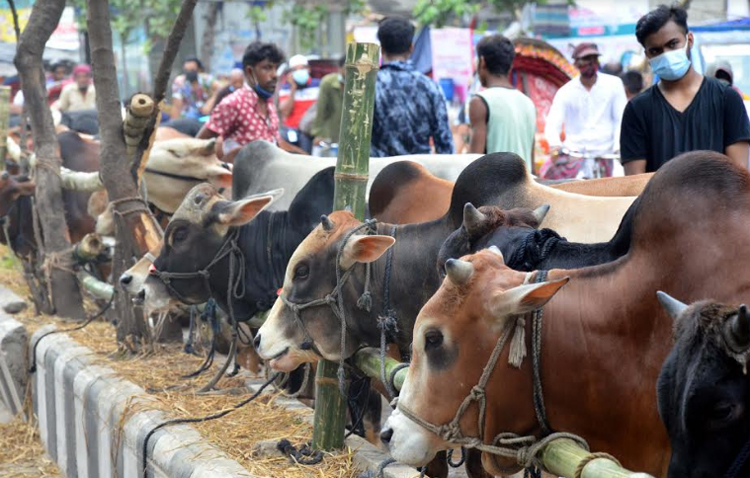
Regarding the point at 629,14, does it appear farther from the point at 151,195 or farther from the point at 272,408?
the point at 272,408

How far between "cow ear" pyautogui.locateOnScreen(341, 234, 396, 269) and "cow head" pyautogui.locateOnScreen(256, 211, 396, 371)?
2.6 inches

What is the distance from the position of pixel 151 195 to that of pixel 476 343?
448 cm

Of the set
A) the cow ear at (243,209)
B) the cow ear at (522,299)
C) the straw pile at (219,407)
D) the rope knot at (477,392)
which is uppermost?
the cow ear at (522,299)

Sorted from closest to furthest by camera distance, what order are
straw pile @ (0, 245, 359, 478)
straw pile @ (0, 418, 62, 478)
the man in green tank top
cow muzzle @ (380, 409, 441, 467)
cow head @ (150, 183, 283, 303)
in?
cow muzzle @ (380, 409, 441, 467) → straw pile @ (0, 245, 359, 478) → cow head @ (150, 183, 283, 303) → straw pile @ (0, 418, 62, 478) → the man in green tank top

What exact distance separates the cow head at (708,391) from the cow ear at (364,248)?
1.53 metres

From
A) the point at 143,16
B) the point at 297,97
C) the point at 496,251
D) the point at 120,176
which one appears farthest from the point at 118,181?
the point at 143,16

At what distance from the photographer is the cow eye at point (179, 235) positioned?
4.92 m

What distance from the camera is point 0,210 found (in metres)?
7.31

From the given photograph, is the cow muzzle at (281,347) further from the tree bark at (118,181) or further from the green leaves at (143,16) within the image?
the green leaves at (143,16)

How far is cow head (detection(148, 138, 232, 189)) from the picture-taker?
21.4 ft

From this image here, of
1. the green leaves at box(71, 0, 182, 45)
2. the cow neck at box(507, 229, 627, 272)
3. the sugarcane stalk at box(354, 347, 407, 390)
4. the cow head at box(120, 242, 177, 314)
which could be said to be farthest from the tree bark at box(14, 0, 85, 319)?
the green leaves at box(71, 0, 182, 45)

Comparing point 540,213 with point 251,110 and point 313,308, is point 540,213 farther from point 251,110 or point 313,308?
point 251,110

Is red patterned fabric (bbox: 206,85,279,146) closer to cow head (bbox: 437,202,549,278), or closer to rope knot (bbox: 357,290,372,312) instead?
rope knot (bbox: 357,290,372,312)

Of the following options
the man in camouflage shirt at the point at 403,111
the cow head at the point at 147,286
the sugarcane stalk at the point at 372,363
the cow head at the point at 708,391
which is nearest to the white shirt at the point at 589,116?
the man in camouflage shirt at the point at 403,111
